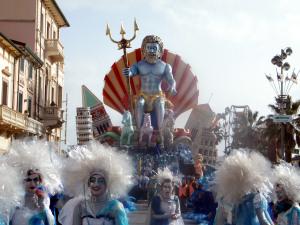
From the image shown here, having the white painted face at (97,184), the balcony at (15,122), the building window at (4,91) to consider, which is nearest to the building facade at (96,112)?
the balcony at (15,122)

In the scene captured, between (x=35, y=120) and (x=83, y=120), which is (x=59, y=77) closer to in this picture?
(x=35, y=120)

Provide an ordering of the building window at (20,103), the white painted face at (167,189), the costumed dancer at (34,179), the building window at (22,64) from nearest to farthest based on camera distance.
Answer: the costumed dancer at (34,179), the white painted face at (167,189), the building window at (20,103), the building window at (22,64)

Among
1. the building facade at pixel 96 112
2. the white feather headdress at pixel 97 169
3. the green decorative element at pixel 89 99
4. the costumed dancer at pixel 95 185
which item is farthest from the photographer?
the green decorative element at pixel 89 99

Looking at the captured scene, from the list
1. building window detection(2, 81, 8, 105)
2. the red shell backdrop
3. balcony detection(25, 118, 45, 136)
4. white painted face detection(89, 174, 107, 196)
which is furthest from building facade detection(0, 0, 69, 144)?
white painted face detection(89, 174, 107, 196)

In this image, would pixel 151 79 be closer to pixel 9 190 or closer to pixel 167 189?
pixel 167 189

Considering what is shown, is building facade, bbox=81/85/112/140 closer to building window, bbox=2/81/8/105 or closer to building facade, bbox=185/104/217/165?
building facade, bbox=185/104/217/165

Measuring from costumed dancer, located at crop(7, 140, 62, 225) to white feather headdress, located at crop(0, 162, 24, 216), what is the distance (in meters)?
0.16

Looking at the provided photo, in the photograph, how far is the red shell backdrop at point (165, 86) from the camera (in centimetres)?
2133

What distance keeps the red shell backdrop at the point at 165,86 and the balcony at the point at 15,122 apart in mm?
10464

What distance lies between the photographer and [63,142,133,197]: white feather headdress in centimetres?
639

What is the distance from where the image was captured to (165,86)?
2131 cm

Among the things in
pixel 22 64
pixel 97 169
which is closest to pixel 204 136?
pixel 97 169

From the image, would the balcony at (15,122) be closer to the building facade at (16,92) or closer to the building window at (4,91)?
the building facade at (16,92)

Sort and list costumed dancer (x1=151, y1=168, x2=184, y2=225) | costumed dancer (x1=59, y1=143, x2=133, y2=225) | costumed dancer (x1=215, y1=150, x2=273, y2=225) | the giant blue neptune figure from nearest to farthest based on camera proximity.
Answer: costumed dancer (x1=59, y1=143, x2=133, y2=225)
costumed dancer (x1=215, y1=150, x2=273, y2=225)
costumed dancer (x1=151, y1=168, x2=184, y2=225)
the giant blue neptune figure
